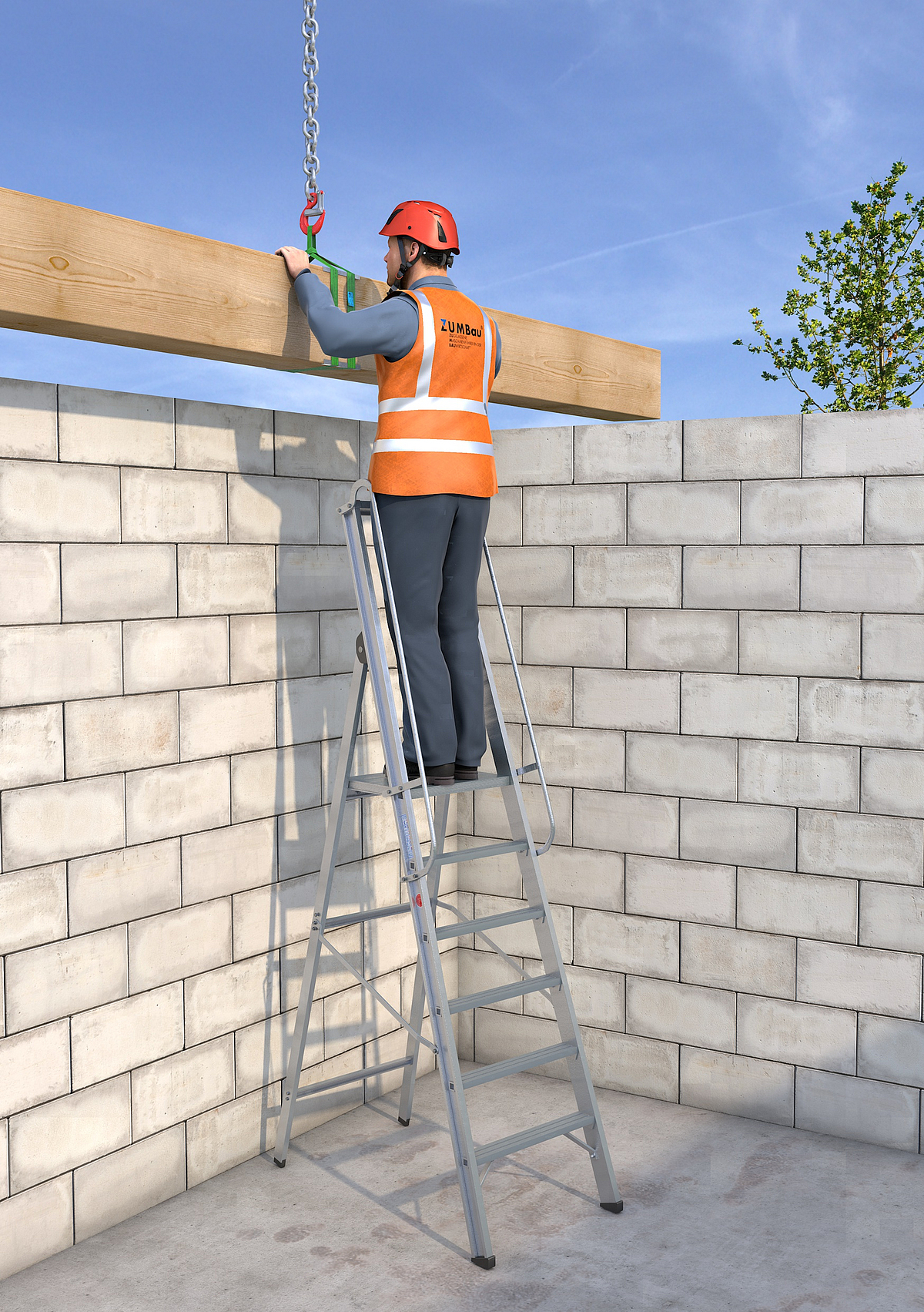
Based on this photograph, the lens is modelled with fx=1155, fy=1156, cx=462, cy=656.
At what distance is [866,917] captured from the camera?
3318 mm

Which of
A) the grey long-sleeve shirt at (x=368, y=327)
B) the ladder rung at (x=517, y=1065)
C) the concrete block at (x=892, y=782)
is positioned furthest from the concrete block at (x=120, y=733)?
the concrete block at (x=892, y=782)

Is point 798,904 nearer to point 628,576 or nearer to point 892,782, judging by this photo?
point 892,782

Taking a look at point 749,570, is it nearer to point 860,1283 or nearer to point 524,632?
point 524,632

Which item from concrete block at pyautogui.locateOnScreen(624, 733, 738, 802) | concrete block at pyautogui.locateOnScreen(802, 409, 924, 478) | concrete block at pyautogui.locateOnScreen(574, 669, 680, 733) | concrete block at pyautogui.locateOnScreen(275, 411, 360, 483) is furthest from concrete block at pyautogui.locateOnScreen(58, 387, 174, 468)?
concrete block at pyautogui.locateOnScreen(802, 409, 924, 478)

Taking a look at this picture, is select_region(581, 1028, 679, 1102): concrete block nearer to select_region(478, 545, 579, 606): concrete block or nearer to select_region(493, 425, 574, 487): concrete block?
select_region(478, 545, 579, 606): concrete block

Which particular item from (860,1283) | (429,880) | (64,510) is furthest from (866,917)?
(64,510)

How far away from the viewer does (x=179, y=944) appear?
9.98ft

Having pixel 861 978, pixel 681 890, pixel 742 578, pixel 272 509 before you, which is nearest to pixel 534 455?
pixel 742 578

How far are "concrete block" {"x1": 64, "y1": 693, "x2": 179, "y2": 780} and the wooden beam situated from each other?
89 centimetres

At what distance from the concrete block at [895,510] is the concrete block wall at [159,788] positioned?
1534 mm

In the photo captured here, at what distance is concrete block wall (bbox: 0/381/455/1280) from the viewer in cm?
268

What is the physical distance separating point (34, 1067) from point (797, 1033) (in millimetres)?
2126

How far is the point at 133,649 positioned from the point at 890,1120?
2488mm

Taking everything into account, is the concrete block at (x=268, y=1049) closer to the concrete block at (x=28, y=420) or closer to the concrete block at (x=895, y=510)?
the concrete block at (x=28, y=420)
